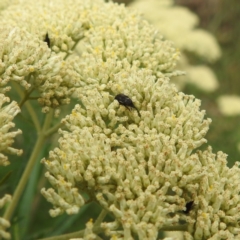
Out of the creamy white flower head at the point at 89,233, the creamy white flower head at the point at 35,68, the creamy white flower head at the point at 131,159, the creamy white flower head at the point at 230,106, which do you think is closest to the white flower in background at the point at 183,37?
the creamy white flower head at the point at 230,106

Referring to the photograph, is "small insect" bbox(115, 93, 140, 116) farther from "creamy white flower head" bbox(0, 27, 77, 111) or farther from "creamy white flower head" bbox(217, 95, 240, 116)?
"creamy white flower head" bbox(217, 95, 240, 116)

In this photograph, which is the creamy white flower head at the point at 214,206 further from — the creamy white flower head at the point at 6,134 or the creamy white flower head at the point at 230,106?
the creamy white flower head at the point at 230,106

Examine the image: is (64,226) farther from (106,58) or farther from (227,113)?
(227,113)

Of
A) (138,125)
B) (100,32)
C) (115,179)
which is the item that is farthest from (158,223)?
(100,32)

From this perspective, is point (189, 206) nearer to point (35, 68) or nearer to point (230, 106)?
point (35, 68)

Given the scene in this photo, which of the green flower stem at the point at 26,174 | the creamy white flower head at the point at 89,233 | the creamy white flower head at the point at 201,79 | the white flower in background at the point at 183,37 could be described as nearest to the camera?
the creamy white flower head at the point at 89,233

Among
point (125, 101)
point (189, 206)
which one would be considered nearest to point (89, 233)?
point (189, 206)

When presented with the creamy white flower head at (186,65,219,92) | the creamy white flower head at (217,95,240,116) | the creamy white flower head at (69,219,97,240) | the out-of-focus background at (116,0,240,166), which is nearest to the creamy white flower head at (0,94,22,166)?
the creamy white flower head at (69,219,97,240)
